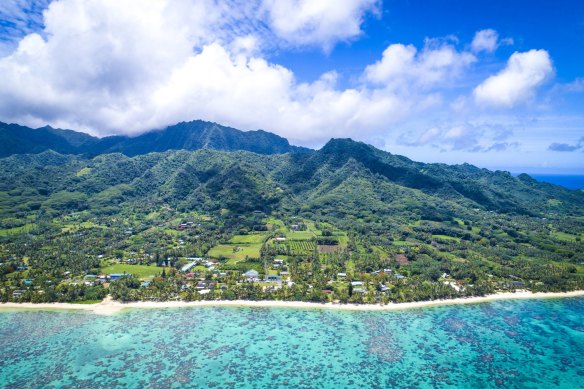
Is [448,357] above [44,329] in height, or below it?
below

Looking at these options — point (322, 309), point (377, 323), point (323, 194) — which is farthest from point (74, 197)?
point (377, 323)

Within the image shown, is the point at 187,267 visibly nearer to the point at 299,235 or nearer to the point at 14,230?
the point at 299,235

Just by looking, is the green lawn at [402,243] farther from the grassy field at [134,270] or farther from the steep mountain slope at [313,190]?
the grassy field at [134,270]

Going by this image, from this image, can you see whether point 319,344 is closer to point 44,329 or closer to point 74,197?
point 44,329

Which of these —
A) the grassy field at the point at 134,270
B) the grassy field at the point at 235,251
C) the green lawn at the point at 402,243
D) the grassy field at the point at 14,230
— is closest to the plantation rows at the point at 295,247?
the grassy field at the point at 235,251

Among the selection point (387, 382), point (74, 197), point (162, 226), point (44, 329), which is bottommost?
point (387, 382)

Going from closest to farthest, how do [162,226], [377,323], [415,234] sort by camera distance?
1. [377,323]
2. [415,234]
3. [162,226]
